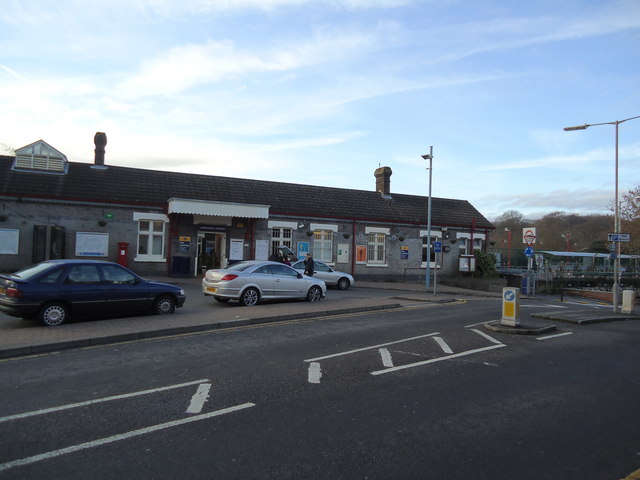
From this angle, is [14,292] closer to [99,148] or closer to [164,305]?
[164,305]

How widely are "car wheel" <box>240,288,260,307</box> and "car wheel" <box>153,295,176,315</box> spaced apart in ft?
7.49

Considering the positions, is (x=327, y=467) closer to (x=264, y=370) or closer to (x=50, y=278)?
(x=264, y=370)

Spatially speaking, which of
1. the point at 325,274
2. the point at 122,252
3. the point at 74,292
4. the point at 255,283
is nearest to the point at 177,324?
the point at 74,292

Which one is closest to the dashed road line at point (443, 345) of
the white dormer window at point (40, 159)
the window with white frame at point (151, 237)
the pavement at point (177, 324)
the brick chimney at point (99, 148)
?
the pavement at point (177, 324)

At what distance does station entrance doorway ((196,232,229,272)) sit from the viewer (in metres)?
24.5

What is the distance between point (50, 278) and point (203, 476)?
8.19 metres

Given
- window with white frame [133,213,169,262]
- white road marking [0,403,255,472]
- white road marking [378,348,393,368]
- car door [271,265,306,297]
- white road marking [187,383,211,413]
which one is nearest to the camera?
white road marking [0,403,255,472]

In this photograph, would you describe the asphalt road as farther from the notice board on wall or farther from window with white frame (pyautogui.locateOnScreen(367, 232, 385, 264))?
window with white frame (pyautogui.locateOnScreen(367, 232, 385, 264))

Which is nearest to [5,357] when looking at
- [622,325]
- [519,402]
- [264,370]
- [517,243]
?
[264,370]

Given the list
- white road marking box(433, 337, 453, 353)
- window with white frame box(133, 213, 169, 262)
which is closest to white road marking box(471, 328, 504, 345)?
white road marking box(433, 337, 453, 353)

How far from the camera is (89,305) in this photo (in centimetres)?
1074

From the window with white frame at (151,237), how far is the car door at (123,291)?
1173 centimetres

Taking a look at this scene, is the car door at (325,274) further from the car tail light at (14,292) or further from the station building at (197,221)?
the car tail light at (14,292)

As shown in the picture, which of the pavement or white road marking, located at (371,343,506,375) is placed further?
the pavement
